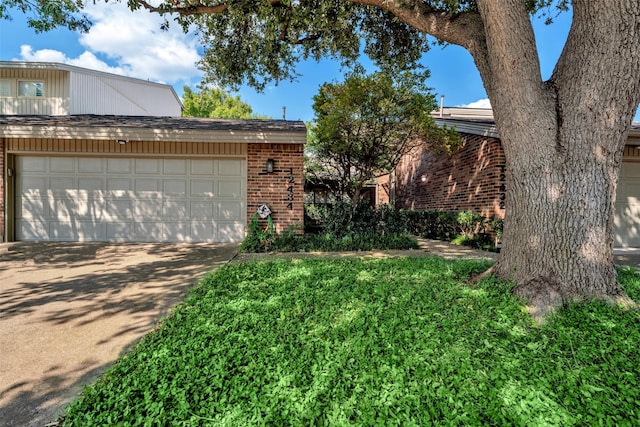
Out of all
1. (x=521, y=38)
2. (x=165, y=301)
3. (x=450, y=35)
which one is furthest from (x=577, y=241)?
(x=165, y=301)

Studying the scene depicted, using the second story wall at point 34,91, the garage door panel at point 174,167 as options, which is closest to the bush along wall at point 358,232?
the garage door panel at point 174,167

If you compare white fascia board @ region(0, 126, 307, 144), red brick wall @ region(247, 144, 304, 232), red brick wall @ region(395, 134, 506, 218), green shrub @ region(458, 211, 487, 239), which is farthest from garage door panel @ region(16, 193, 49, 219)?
red brick wall @ region(395, 134, 506, 218)

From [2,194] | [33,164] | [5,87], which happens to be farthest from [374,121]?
[5,87]

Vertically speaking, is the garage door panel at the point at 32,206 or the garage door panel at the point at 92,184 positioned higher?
the garage door panel at the point at 92,184

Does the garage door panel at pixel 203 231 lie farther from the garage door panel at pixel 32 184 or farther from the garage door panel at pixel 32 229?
the garage door panel at pixel 32 184

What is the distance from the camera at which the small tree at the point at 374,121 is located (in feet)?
23.4

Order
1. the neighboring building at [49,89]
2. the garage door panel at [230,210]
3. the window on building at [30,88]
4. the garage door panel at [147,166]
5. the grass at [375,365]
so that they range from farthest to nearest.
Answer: the window on building at [30,88] < the neighboring building at [49,89] < the garage door panel at [230,210] < the garage door panel at [147,166] < the grass at [375,365]

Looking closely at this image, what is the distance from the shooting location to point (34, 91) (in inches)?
493

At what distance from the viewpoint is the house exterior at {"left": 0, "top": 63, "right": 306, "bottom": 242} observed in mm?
7449

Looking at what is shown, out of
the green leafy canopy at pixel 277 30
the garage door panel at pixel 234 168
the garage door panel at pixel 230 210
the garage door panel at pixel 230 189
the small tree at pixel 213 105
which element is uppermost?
→ the small tree at pixel 213 105

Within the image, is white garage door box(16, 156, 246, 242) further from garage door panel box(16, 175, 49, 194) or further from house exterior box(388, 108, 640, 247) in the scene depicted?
house exterior box(388, 108, 640, 247)

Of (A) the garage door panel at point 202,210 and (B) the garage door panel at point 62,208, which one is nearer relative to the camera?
(B) the garage door panel at point 62,208

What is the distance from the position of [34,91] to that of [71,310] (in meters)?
13.9

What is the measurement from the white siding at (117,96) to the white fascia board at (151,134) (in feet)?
22.5
